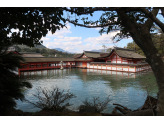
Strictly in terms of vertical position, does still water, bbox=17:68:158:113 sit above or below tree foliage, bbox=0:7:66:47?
below

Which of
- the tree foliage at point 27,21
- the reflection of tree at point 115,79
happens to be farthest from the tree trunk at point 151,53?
the reflection of tree at point 115,79

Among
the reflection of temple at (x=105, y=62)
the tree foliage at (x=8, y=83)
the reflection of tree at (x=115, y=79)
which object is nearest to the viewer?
the tree foliage at (x=8, y=83)

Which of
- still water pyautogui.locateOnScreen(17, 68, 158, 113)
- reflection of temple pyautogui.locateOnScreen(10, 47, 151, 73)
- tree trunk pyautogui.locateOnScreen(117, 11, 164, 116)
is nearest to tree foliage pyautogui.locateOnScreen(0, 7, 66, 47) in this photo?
tree trunk pyautogui.locateOnScreen(117, 11, 164, 116)

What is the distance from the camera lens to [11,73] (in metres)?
2.55

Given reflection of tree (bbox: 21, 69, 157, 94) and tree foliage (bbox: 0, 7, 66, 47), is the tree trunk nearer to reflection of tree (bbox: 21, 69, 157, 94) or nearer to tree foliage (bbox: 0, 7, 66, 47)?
A: tree foliage (bbox: 0, 7, 66, 47)

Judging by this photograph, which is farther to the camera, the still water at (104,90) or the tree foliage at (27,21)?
the still water at (104,90)

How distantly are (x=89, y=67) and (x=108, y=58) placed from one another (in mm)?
4098

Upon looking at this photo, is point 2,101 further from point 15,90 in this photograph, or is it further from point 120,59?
point 120,59

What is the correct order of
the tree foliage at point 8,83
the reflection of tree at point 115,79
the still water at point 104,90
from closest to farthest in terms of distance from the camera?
the tree foliage at point 8,83, the still water at point 104,90, the reflection of tree at point 115,79

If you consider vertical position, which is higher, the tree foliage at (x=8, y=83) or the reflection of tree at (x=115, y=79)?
the tree foliage at (x=8, y=83)

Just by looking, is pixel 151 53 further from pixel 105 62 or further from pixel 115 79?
pixel 105 62

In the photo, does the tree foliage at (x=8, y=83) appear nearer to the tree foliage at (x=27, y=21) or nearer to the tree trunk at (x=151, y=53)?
the tree foliage at (x=27, y=21)
